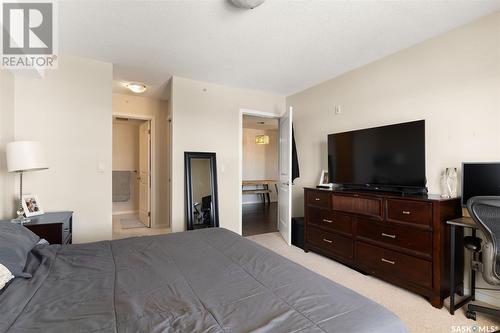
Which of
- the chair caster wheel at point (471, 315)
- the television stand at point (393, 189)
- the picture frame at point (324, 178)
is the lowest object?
the chair caster wheel at point (471, 315)

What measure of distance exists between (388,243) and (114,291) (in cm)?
248

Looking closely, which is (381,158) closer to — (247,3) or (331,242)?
(331,242)

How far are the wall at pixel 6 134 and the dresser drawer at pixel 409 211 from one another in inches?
150

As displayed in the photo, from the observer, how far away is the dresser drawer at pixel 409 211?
7.21 feet

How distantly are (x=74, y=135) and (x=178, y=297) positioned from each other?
110 inches

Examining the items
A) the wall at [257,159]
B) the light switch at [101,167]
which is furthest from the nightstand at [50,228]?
the wall at [257,159]

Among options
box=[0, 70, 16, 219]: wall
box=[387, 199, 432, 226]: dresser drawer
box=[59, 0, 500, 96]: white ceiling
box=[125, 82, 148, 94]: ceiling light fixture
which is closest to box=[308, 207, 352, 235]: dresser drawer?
box=[387, 199, 432, 226]: dresser drawer

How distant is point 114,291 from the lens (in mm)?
1082

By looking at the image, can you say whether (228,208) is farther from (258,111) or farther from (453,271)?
(453,271)

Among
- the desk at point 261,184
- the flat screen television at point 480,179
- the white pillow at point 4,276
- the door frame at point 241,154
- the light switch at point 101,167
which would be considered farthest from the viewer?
the desk at point 261,184

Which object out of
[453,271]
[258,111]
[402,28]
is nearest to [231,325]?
[453,271]

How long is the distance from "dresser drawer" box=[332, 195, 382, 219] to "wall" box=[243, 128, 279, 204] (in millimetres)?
5224

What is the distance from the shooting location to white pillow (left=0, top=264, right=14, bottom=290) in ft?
3.50

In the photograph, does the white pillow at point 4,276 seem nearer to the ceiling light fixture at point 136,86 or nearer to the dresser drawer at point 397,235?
the dresser drawer at point 397,235
